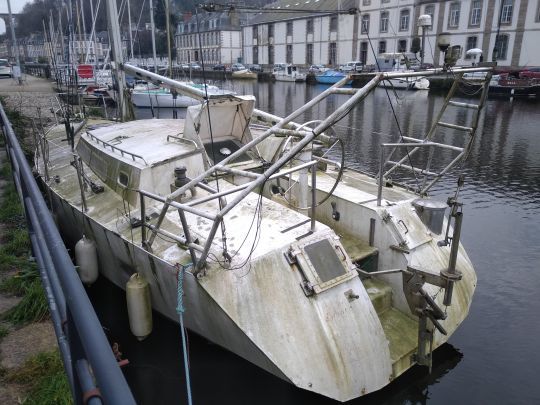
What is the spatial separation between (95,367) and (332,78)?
191 ft

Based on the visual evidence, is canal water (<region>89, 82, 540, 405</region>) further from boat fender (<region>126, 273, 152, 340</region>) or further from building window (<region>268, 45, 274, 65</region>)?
building window (<region>268, 45, 274, 65</region>)

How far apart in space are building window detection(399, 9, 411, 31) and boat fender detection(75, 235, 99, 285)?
194 ft

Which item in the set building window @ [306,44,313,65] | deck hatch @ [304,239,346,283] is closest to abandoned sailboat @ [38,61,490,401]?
deck hatch @ [304,239,346,283]

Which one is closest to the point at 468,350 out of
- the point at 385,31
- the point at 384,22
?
the point at 385,31

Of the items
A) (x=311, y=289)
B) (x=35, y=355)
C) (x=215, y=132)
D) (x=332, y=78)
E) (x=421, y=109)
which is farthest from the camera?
(x=332, y=78)

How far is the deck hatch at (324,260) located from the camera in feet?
18.9

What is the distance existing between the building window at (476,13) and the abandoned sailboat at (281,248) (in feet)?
170

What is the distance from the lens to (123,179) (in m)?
8.00

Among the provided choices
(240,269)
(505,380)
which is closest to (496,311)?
(505,380)

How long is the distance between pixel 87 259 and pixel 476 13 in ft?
185

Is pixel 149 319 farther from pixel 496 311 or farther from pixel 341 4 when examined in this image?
pixel 341 4

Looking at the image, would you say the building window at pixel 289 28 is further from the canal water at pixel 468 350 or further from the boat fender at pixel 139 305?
the boat fender at pixel 139 305

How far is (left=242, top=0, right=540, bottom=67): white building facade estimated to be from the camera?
160 feet

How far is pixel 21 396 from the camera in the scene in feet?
13.4
